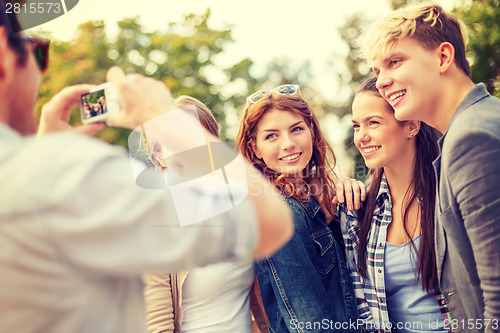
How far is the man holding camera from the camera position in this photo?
29.0 inches

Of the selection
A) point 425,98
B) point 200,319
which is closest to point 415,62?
point 425,98

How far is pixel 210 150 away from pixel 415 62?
163 centimetres

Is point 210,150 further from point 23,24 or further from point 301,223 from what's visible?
point 301,223

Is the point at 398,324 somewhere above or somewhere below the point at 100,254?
below

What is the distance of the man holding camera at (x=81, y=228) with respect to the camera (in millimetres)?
738

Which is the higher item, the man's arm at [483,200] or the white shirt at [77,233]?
the white shirt at [77,233]

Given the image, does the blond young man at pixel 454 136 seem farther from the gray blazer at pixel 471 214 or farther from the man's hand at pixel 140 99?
the man's hand at pixel 140 99

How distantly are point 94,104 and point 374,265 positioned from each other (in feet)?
6.07

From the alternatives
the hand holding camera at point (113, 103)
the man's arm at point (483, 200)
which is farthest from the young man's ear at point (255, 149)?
the hand holding camera at point (113, 103)

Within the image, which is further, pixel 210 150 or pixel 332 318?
pixel 332 318

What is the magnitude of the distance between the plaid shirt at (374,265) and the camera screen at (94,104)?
6.01ft

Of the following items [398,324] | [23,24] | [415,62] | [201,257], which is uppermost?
[23,24]

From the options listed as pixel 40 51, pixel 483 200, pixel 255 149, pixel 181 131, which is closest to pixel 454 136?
pixel 483 200

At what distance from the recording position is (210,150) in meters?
1.05
